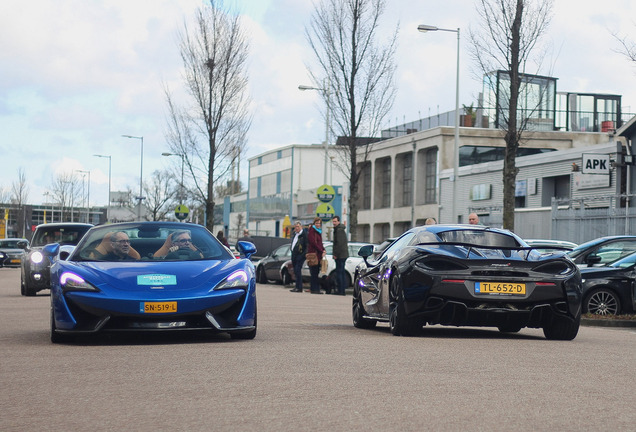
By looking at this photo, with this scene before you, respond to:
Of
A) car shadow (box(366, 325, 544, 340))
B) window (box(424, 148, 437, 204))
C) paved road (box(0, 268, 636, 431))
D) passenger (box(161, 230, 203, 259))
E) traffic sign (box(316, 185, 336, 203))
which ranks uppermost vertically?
window (box(424, 148, 437, 204))

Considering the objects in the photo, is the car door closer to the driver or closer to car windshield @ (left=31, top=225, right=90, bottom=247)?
the driver

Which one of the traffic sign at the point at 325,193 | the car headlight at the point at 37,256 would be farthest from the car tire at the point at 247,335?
the traffic sign at the point at 325,193

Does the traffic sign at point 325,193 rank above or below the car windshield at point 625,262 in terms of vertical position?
above

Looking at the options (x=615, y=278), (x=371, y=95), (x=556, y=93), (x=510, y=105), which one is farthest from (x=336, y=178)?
(x=615, y=278)

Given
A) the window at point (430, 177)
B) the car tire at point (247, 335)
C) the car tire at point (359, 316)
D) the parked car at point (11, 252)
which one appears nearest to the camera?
the car tire at point (247, 335)

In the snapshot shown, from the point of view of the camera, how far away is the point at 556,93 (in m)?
57.5

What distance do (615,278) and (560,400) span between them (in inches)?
431

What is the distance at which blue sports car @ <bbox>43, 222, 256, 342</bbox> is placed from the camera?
32.4ft

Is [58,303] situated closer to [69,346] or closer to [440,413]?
[69,346]

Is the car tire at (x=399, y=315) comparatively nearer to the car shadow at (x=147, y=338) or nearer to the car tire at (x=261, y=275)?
the car shadow at (x=147, y=338)

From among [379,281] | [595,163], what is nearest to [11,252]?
[595,163]

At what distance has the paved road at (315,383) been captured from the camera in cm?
579

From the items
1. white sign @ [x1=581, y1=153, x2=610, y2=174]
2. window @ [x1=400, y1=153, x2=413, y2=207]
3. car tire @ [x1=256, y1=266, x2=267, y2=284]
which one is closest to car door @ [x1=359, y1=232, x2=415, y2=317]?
car tire @ [x1=256, y1=266, x2=267, y2=284]

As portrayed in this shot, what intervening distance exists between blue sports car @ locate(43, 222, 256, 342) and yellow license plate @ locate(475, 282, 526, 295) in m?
2.38
